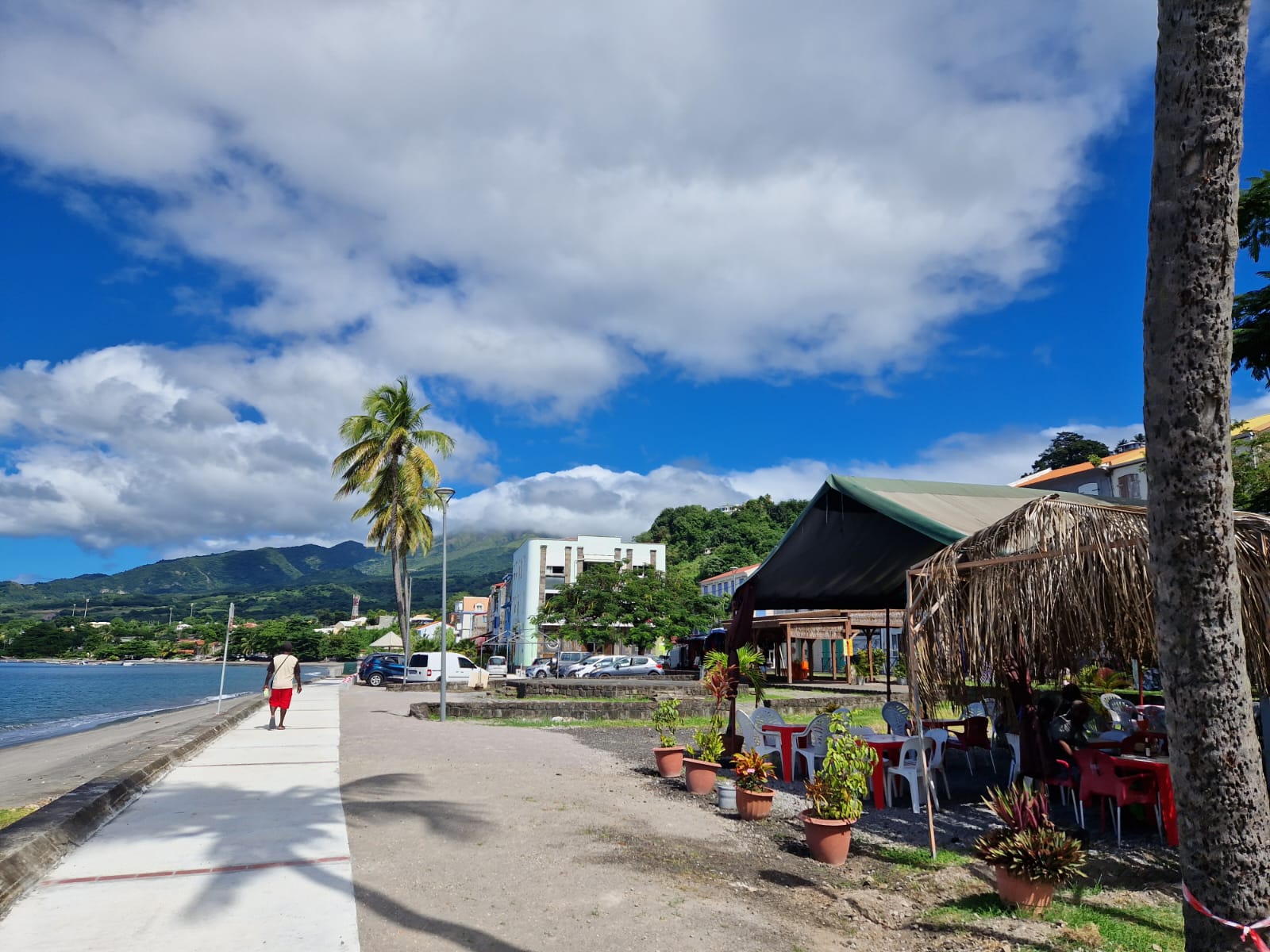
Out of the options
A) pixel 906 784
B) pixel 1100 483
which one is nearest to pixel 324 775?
pixel 906 784

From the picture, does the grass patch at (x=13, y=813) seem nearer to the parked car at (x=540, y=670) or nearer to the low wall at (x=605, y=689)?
the low wall at (x=605, y=689)

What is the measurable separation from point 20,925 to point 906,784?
25.2 ft

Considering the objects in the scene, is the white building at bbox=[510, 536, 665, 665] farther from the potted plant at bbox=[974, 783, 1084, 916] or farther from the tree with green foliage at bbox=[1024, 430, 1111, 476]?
the potted plant at bbox=[974, 783, 1084, 916]

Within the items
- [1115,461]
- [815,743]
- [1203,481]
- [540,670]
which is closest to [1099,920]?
[1203,481]

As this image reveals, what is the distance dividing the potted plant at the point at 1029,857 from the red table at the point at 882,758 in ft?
10.6

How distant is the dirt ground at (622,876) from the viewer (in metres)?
4.52

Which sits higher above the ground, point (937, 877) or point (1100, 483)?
point (1100, 483)

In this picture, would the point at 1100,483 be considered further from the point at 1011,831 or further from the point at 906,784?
the point at 1011,831

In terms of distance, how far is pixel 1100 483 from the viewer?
172ft

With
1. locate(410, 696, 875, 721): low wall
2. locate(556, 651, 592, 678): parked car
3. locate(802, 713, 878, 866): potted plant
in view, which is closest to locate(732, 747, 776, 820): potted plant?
locate(802, 713, 878, 866): potted plant

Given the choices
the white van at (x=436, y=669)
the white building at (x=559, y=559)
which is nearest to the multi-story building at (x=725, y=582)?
the white building at (x=559, y=559)

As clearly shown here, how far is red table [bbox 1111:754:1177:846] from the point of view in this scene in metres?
6.55

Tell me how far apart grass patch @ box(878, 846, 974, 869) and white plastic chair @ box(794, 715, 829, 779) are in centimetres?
221

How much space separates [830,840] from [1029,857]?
1.61 metres
